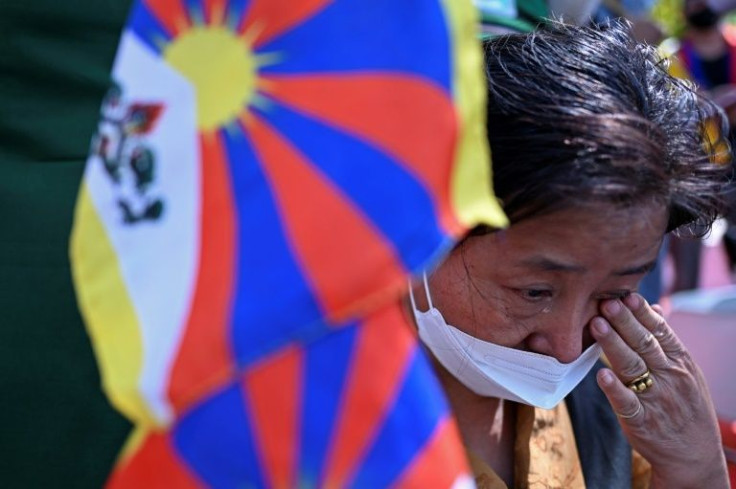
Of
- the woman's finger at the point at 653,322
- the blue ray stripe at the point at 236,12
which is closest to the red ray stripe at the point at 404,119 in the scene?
the blue ray stripe at the point at 236,12

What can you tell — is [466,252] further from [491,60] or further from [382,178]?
[382,178]

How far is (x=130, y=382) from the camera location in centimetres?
76

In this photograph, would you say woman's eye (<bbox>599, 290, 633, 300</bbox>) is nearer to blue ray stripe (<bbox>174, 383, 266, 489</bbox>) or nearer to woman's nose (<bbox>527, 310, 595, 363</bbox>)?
woman's nose (<bbox>527, 310, 595, 363</bbox>)

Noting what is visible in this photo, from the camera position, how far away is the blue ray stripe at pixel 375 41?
2.58 ft

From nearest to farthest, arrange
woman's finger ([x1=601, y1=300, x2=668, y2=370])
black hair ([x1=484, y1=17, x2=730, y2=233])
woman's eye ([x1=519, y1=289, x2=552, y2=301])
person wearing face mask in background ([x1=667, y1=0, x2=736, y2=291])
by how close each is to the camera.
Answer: black hair ([x1=484, y1=17, x2=730, y2=233]), woman's eye ([x1=519, y1=289, x2=552, y2=301]), woman's finger ([x1=601, y1=300, x2=668, y2=370]), person wearing face mask in background ([x1=667, y1=0, x2=736, y2=291])

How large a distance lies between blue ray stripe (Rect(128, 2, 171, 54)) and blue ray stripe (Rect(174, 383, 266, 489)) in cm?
31

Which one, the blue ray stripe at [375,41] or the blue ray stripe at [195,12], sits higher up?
the blue ray stripe at [195,12]

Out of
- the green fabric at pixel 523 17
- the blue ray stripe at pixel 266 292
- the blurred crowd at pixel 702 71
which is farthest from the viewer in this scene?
the blurred crowd at pixel 702 71

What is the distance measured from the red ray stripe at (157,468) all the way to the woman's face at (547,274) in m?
0.70

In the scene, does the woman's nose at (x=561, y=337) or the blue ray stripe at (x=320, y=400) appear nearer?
the blue ray stripe at (x=320, y=400)

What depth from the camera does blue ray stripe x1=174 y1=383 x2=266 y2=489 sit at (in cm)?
77

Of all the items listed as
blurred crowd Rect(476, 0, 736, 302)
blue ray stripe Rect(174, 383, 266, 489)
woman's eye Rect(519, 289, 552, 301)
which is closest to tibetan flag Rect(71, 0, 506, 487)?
blue ray stripe Rect(174, 383, 266, 489)

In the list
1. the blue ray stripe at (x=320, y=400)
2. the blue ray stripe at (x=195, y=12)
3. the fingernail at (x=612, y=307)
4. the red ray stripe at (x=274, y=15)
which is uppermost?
the blue ray stripe at (x=195, y=12)

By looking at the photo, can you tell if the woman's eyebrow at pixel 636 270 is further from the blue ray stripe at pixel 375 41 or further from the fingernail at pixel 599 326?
the blue ray stripe at pixel 375 41
